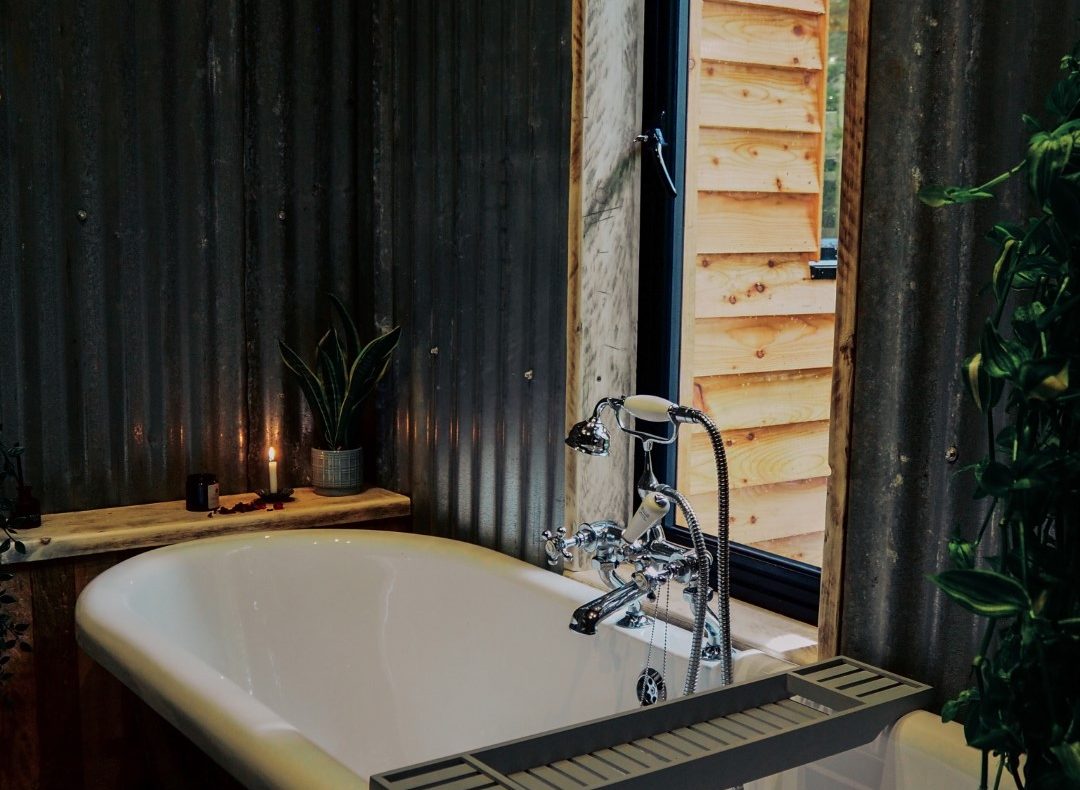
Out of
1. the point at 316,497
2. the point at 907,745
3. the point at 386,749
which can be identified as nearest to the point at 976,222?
the point at 907,745

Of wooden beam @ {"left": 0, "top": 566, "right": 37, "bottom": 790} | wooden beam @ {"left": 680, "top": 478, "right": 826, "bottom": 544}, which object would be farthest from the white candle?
wooden beam @ {"left": 680, "top": 478, "right": 826, "bottom": 544}

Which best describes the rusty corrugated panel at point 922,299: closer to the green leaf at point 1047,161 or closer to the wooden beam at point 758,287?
the green leaf at point 1047,161

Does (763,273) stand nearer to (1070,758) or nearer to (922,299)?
(922,299)

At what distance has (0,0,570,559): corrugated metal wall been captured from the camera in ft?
8.68

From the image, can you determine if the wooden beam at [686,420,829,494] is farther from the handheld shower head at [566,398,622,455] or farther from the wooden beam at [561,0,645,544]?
the handheld shower head at [566,398,622,455]

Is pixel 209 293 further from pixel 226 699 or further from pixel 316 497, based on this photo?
pixel 226 699

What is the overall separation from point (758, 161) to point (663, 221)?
1.96 feet

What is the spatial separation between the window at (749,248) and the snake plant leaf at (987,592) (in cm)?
163

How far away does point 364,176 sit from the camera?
324cm

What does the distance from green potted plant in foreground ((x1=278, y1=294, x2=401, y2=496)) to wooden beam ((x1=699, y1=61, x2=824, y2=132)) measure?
1.00 metres

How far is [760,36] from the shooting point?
9.48 feet

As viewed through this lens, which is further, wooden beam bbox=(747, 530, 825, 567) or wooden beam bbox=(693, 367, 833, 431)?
wooden beam bbox=(747, 530, 825, 567)

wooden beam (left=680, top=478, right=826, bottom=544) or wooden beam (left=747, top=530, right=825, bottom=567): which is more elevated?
wooden beam (left=680, top=478, right=826, bottom=544)

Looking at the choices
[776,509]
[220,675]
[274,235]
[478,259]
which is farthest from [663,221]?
[220,675]
